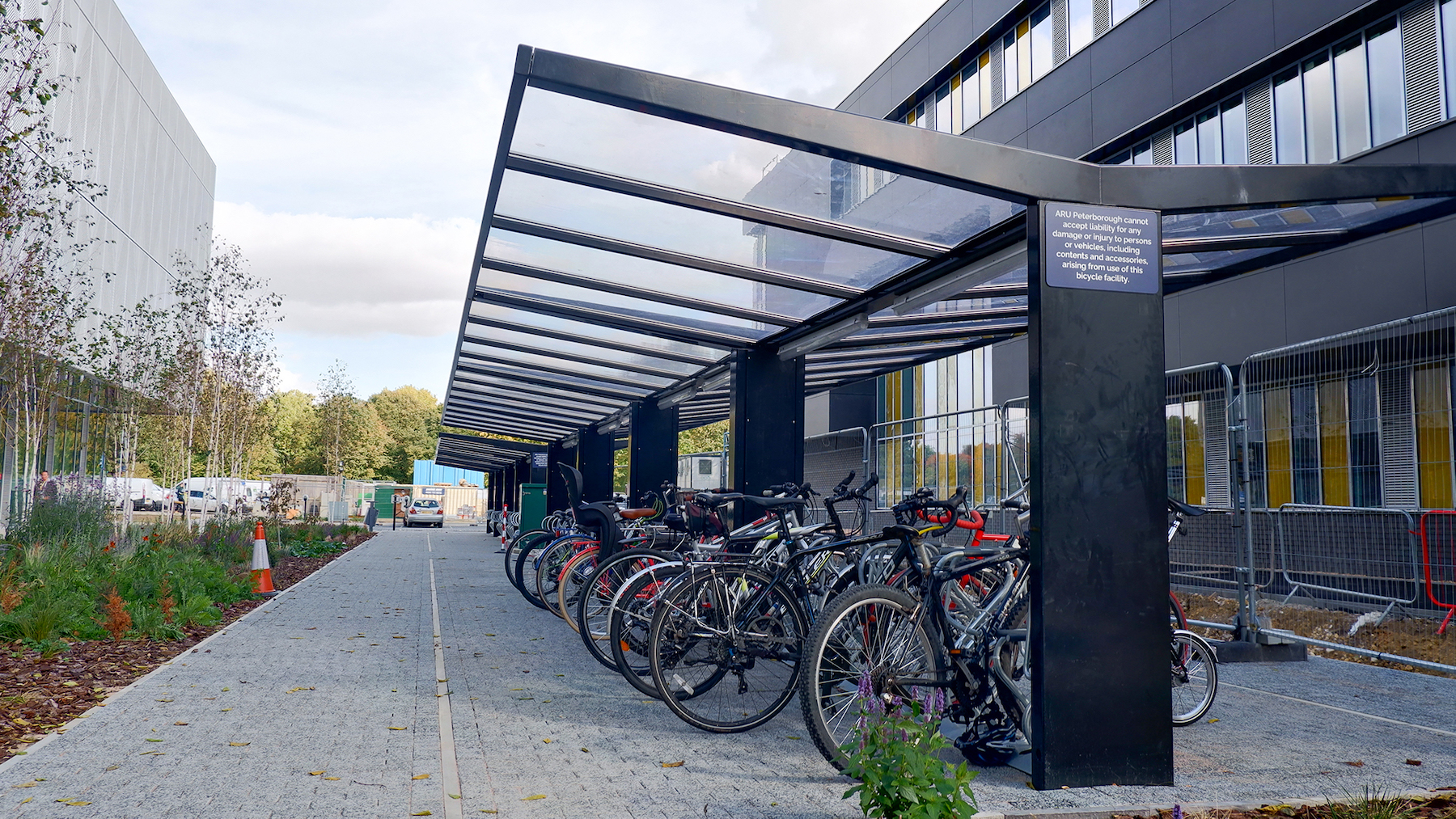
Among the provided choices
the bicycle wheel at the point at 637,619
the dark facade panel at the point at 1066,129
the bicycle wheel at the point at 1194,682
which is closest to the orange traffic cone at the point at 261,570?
the bicycle wheel at the point at 637,619

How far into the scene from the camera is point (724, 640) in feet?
16.9

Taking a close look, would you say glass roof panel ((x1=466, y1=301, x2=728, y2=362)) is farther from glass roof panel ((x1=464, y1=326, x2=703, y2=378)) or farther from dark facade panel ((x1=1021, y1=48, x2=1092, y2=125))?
dark facade panel ((x1=1021, y1=48, x2=1092, y2=125))

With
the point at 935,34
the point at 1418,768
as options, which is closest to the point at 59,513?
the point at 1418,768

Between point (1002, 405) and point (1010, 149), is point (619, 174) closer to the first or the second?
point (1010, 149)

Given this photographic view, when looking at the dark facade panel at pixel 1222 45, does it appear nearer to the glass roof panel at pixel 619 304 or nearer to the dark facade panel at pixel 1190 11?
the dark facade panel at pixel 1190 11

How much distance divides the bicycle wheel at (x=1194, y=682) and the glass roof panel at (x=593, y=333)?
6037mm

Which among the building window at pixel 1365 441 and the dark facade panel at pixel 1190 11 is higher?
the dark facade panel at pixel 1190 11

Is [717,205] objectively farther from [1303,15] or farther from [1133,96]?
[1133,96]

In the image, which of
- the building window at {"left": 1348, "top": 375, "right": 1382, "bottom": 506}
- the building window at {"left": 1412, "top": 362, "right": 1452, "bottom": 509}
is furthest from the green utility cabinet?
the building window at {"left": 1412, "top": 362, "right": 1452, "bottom": 509}

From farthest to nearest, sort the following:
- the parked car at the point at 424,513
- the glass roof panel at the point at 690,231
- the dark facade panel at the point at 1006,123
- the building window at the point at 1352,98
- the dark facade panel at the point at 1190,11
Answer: the parked car at the point at 424,513 → the dark facade panel at the point at 1006,123 → the dark facade panel at the point at 1190,11 → the building window at the point at 1352,98 → the glass roof panel at the point at 690,231

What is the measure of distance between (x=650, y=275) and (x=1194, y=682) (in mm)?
4812

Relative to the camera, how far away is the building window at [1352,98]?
12148 mm

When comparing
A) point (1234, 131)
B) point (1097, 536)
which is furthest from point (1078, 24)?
point (1097, 536)

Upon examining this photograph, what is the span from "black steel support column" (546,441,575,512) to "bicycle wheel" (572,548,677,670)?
1720cm
